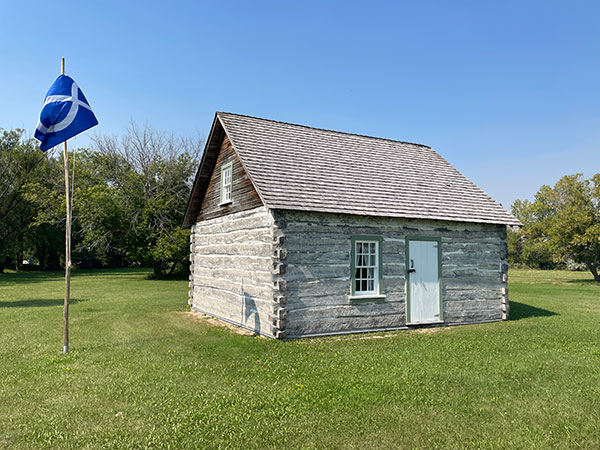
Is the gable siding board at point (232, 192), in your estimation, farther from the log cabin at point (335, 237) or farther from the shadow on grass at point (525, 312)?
the shadow on grass at point (525, 312)

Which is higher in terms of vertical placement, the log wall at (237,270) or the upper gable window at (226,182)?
the upper gable window at (226,182)

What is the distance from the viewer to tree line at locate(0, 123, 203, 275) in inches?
1298

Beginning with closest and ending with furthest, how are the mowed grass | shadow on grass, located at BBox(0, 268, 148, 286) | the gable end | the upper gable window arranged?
the mowed grass < the gable end < the upper gable window < shadow on grass, located at BBox(0, 268, 148, 286)

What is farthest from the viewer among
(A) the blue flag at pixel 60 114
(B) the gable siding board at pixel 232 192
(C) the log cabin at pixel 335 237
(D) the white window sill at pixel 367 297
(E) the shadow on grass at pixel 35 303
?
(E) the shadow on grass at pixel 35 303

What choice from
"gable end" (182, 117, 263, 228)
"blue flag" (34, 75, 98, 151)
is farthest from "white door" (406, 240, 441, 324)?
"blue flag" (34, 75, 98, 151)

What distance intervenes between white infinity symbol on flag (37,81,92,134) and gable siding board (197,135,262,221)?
5.01 metres

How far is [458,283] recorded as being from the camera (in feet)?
45.9

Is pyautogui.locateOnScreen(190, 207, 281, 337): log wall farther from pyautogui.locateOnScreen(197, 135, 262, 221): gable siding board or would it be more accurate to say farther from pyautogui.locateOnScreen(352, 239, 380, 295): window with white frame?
pyautogui.locateOnScreen(352, 239, 380, 295): window with white frame

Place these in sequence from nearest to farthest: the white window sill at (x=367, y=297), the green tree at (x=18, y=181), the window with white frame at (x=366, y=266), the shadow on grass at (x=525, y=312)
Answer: the white window sill at (x=367, y=297)
the window with white frame at (x=366, y=266)
the shadow on grass at (x=525, y=312)
the green tree at (x=18, y=181)

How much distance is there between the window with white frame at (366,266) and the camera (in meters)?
12.5

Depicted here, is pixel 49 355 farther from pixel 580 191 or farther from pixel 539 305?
pixel 580 191

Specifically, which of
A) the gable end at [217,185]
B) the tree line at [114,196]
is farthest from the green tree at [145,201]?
the gable end at [217,185]

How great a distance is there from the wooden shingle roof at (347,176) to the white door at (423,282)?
3.31ft

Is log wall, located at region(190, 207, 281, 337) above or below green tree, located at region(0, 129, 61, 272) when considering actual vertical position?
below
